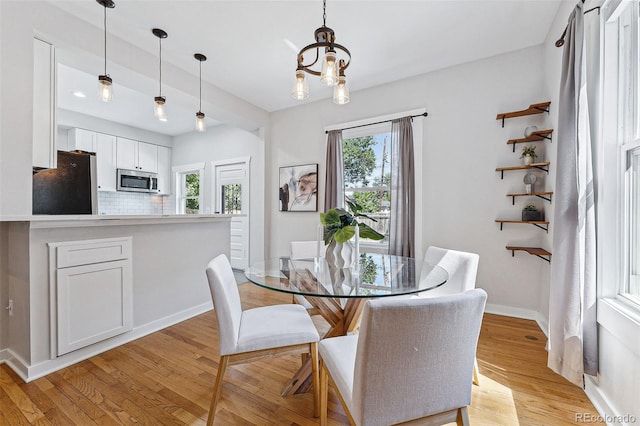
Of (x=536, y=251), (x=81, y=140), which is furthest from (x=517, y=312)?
(x=81, y=140)

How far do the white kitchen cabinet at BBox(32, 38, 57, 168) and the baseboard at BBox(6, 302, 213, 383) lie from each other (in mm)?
1466

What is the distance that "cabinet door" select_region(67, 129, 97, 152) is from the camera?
15.1 ft

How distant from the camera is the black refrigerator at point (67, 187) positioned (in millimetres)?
2617

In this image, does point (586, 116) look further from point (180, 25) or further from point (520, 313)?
point (180, 25)

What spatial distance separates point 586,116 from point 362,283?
65.1 inches

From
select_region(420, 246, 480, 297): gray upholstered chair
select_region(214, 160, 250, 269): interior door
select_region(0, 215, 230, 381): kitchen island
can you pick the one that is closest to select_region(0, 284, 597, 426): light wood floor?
select_region(0, 215, 230, 381): kitchen island

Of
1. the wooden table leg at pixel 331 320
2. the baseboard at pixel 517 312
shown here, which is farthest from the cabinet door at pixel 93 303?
the baseboard at pixel 517 312

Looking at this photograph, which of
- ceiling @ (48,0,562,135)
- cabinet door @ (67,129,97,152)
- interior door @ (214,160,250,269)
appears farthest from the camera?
interior door @ (214,160,250,269)

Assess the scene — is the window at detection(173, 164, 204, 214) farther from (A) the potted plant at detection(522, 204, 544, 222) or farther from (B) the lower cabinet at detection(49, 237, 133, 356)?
(A) the potted plant at detection(522, 204, 544, 222)

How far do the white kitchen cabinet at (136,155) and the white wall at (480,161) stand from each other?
15.7ft

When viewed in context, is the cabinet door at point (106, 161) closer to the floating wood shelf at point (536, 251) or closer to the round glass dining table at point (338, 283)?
the round glass dining table at point (338, 283)

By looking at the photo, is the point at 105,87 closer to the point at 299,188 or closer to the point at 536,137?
the point at 299,188

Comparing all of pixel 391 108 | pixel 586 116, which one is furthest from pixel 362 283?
pixel 391 108

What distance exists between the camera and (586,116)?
164 centimetres
